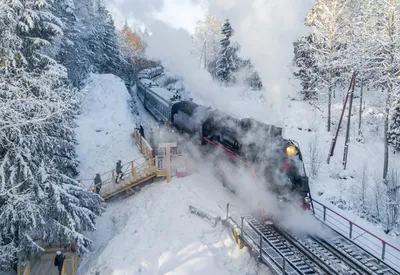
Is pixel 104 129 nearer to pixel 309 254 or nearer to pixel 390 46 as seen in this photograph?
pixel 309 254

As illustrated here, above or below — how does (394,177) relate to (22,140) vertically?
below

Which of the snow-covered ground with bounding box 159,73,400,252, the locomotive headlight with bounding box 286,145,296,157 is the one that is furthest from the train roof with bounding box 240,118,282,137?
the snow-covered ground with bounding box 159,73,400,252

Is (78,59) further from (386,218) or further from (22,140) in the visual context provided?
(386,218)

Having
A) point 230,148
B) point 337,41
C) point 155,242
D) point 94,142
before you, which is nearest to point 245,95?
point 230,148

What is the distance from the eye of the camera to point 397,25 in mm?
18234

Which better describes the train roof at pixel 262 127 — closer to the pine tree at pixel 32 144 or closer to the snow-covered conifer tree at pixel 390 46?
the pine tree at pixel 32 144

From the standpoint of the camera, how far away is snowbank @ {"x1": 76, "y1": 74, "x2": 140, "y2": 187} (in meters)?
21.0

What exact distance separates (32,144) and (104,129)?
50.5ft

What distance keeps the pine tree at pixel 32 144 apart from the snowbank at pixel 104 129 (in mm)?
8011

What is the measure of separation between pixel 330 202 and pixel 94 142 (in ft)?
53.9

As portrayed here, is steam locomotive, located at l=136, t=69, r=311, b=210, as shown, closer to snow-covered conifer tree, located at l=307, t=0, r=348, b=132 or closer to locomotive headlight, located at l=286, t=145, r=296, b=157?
locomotive headlight, located at l=286, t=145, r=296, b=157

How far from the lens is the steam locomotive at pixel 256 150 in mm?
11203

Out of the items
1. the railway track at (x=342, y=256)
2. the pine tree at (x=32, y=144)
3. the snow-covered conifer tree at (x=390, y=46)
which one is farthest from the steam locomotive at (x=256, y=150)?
the snow-covered conifer tree at (x=390, y=46)

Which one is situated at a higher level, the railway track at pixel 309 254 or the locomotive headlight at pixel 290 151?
the locomotive headlight at pixel 290 151
